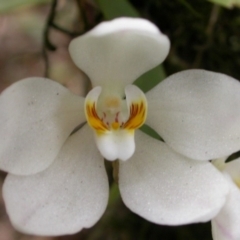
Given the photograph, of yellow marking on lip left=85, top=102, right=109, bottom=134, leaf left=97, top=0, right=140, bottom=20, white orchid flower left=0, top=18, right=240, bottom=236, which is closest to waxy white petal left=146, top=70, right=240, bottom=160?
white orchid flower left=0, top=18, right=240, bottom=236

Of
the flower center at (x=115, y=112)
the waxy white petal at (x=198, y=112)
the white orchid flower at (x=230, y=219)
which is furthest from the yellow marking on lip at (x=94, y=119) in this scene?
the white orchid flower at (x=230, y=219)

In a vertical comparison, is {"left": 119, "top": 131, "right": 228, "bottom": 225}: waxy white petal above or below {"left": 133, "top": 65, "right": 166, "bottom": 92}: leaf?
below

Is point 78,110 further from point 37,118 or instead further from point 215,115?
point 215,115

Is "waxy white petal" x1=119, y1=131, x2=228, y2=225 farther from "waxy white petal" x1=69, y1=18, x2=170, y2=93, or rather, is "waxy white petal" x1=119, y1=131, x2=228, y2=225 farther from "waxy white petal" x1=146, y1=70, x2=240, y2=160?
"waxy white petal" x1=69, y1=18, x2=170, y2=93

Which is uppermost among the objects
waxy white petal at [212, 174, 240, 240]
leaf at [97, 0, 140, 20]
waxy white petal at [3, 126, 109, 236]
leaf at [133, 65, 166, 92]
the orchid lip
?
leaf at [97, 0, 140, 20]

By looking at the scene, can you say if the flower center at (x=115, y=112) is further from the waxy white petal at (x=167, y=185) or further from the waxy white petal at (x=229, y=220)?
the waxy white petal at (x=229, y=220)
